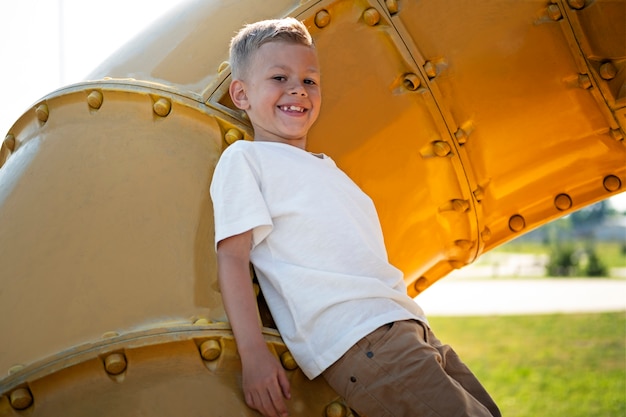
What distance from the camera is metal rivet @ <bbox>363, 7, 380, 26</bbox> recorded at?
2.02 m

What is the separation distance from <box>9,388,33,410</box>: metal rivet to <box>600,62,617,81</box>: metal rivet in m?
1.43

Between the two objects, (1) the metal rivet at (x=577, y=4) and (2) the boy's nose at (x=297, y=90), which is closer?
(2) the boy's nose at (x=297, y=90)

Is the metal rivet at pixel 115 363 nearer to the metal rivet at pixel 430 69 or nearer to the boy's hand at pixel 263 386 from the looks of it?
the boy's hand at pixel 263 386

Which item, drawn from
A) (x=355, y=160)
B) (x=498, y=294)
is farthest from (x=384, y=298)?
(x=498, y=294)

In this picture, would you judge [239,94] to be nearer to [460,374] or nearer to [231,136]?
[231,136]

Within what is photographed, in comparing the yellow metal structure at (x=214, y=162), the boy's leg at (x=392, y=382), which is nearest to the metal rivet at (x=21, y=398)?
the yellow metal structure at (x=214, y=162)

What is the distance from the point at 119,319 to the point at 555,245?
25541mm

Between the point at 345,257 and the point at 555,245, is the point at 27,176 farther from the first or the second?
the point at 555,245

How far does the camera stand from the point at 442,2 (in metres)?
2.10

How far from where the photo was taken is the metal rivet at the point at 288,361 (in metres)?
1.77

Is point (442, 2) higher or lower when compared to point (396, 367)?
higher

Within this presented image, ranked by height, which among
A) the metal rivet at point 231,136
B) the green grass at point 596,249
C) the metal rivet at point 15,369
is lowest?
the green grass at point 596,249

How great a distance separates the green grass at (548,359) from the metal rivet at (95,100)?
6675mm

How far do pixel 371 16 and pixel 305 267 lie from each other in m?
0.59
